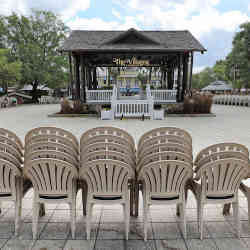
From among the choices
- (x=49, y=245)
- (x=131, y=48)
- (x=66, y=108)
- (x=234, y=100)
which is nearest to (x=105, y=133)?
(x=49, y=245)

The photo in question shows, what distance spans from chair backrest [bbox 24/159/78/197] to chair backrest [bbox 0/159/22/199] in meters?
0.14

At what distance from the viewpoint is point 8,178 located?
2.16m

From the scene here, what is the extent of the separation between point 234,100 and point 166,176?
27.2m

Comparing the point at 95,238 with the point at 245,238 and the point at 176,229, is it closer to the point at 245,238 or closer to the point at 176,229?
the point at 176,229

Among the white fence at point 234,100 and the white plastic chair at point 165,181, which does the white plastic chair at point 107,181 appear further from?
the white fence at point 234,100

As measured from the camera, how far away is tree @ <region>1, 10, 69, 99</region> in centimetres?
2842

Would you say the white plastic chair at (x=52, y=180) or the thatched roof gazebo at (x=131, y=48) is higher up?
the thatched roof gazebo at (x=131, y=48)

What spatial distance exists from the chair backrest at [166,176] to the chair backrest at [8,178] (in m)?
1.22

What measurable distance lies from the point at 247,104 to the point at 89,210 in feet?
82.5

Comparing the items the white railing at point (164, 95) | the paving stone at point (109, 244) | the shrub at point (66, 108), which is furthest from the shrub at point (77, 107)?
the paving stone at point (109, 244)

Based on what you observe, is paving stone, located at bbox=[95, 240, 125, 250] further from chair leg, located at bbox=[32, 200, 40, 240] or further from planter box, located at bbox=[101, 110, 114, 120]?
planter box, located at bbox=[101, 110, 114, 120]

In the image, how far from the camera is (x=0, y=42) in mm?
28797

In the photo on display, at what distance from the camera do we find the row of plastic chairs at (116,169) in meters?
2.00

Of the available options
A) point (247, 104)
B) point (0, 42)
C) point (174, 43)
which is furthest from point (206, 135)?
point (0, 42)
